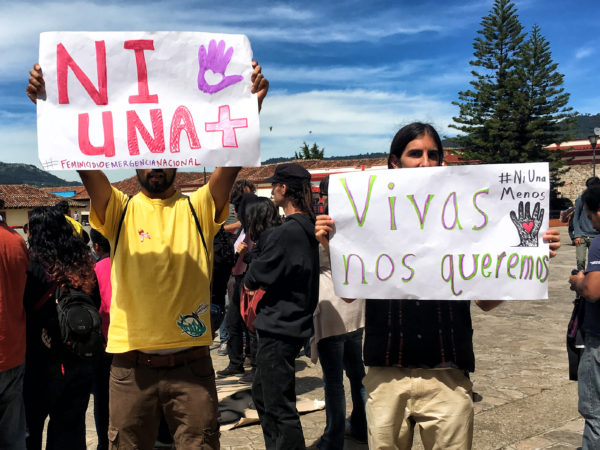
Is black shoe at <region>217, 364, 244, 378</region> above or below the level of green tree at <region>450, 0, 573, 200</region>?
below

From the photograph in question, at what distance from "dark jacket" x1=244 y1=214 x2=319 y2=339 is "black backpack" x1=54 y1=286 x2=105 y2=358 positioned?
0.89 meters

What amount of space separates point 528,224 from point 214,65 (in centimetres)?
153

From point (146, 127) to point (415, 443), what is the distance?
2.99m

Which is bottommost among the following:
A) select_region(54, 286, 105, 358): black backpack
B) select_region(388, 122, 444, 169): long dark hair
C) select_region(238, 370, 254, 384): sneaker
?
select_region(238, 370, 254, 384): sneaker

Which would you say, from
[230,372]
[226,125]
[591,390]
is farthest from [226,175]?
[230,372]

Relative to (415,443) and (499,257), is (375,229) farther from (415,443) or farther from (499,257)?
(415,443)

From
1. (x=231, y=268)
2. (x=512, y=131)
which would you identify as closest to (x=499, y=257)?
(x=231, y=268)

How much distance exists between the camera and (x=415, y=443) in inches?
155

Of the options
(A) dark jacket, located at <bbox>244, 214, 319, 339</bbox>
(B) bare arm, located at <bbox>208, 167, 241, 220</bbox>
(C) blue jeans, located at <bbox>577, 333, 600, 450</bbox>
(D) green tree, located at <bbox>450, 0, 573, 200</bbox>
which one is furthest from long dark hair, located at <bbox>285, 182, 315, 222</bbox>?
(D) green tree, located at <bbox>450, 0, 573, 200</bbox>

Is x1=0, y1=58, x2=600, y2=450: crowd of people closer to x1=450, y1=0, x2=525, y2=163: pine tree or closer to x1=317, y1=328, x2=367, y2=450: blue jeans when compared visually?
x1=317, y1=328, x2=367, y2=450: blue jeans

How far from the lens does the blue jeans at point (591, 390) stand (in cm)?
289

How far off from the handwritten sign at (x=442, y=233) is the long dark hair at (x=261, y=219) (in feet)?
7.12

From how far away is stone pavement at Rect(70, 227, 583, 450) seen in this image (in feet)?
13.1

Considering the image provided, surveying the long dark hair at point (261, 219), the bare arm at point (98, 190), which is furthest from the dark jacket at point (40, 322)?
the long dark hair at point (261, 219)
